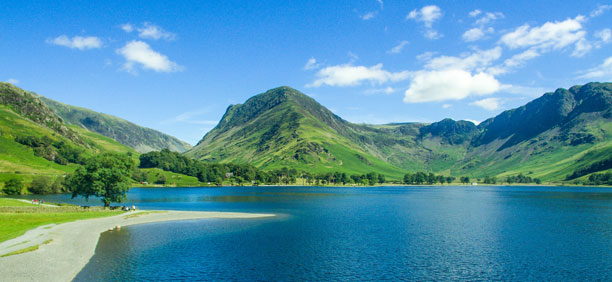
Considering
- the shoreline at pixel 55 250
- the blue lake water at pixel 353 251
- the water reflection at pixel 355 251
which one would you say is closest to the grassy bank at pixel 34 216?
the shoreline at pixel 55 250

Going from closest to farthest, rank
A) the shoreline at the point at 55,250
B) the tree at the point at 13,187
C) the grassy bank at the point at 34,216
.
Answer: the shoreline at the point at 55,250, the grassy bank at the point at 34,216, the tree at the point at 13,187

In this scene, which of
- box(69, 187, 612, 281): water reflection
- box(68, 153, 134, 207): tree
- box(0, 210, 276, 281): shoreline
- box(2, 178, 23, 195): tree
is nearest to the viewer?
box(0, 210, 276, 281): shoreline

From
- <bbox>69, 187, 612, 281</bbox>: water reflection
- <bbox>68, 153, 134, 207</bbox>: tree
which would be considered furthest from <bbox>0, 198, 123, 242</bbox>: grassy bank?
<bbox>69, 187, 612, 281</bbox>: water reflection

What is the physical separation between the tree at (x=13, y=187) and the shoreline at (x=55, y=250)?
12786cm

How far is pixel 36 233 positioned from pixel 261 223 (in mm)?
50434

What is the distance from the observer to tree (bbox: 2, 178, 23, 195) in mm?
182625

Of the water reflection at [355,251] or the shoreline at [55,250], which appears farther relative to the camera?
the water reflection at [355,251]

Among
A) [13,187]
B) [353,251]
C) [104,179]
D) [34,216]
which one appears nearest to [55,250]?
[34,216]

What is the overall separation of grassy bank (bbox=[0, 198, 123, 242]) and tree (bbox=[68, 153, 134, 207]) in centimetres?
561

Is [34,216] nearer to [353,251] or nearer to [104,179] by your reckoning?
[104,179]

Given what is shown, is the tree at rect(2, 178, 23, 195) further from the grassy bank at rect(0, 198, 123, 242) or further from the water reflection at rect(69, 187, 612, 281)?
the water reflection at rect(69, 187, 612, 281)

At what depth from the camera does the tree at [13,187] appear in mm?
182625

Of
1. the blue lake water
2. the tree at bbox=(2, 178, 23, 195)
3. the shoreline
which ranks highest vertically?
the tree at bbox=(2, 178, 23, 195)

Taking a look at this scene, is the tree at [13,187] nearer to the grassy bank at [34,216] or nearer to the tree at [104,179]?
the grassy bank at [34,216]
